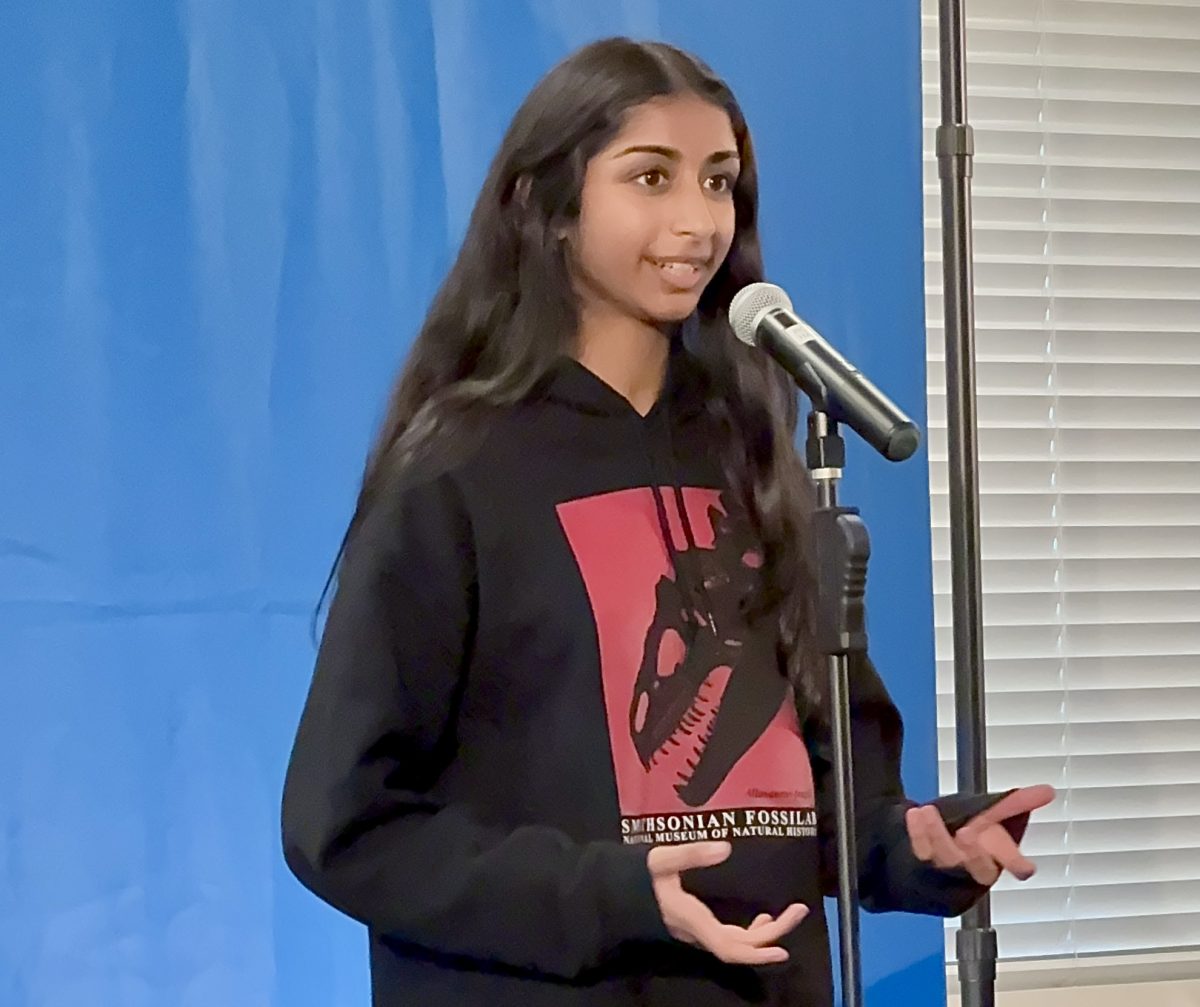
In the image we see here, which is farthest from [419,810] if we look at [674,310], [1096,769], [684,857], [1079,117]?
[1079,117]

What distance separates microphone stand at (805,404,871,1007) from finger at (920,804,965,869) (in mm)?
193

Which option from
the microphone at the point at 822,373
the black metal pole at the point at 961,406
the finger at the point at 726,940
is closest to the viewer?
the microphone at the point at 822,373

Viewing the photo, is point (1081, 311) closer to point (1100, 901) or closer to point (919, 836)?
point (1100, 901)

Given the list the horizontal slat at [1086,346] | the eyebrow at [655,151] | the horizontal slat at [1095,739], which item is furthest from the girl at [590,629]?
the horizontal slat at [1086,346]

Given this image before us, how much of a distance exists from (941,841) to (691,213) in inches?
22.9

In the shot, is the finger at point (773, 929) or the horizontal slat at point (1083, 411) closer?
the finger at point (773, 929)

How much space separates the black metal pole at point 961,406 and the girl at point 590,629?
18cm

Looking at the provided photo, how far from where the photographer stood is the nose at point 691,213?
126 cm

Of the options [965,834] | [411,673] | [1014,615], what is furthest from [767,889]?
[1014,615]

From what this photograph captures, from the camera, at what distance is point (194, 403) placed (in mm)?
1312

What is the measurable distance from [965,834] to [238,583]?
0.67 meters

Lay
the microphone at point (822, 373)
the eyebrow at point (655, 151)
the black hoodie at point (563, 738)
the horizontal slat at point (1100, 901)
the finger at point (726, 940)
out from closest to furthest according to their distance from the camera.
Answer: the microphone at point (822, 373) → the finger at point (726, 940) → the black hoodie at point (563, 738) → the eyebrow at point (655, 151) → the horizontal slat at point (1100, 901)

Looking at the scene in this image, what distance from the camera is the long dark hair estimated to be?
50.3 inches

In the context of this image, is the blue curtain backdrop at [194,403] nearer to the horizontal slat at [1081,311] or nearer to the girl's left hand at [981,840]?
the girl's left hand at [981,840]
